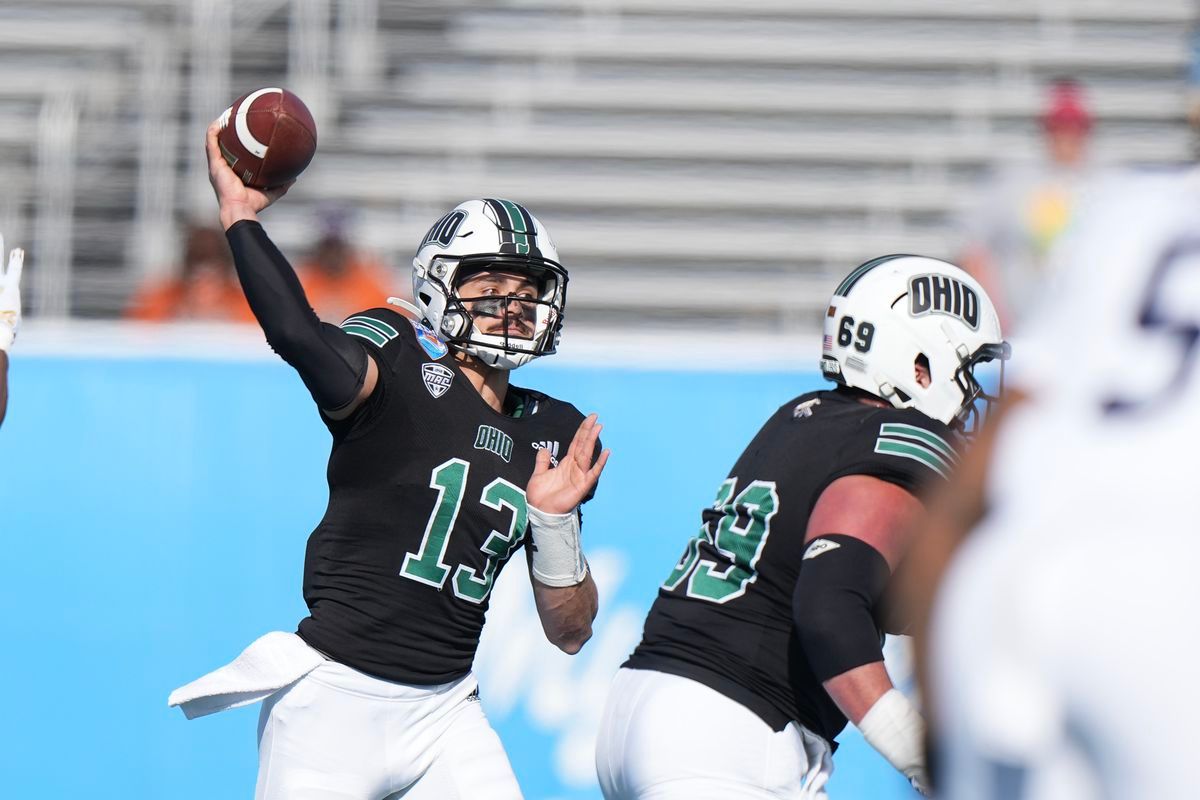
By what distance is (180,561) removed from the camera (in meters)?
5.41

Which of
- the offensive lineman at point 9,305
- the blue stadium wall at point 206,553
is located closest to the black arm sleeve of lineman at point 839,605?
the offensive lineman at point 9,305

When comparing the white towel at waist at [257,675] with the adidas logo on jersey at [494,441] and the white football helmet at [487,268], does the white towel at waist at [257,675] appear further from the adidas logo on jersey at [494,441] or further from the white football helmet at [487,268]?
the white football helmet at [487,268]

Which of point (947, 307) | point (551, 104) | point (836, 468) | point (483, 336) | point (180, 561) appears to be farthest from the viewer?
point (551, 104)

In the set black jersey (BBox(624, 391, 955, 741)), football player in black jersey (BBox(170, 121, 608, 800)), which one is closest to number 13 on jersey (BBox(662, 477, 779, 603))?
black jersey (BBox(624, 391, 955, 741))

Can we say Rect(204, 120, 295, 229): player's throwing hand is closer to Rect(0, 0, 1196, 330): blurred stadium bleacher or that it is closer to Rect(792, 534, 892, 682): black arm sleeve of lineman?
Rect(792, 534, 892, 682): black arm sleeve of lineman

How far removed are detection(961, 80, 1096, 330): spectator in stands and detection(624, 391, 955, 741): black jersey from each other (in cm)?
330

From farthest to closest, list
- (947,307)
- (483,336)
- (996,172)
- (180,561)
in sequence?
(996,172)
(180,561)
(483,336)
(947,307)

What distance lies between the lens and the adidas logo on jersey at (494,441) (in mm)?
3562

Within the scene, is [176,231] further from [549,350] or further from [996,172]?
[549,350]

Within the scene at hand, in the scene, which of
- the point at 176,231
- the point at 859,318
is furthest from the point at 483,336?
the point at 176,231

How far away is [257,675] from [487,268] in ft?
3.43

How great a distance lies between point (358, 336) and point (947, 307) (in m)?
1.26

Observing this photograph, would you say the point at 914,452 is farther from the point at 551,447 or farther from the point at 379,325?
the point at 379,325

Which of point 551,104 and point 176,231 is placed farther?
point 551,104
